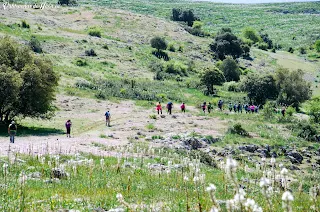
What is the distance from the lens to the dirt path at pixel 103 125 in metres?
25.6

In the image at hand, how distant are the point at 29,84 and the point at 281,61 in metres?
89.7

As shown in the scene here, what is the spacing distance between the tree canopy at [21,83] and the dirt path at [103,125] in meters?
3.42

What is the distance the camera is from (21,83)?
1160 inches

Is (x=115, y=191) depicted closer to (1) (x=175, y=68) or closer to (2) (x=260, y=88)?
(2) (x=260, y=88)

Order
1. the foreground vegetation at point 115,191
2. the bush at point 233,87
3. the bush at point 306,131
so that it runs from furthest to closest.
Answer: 1. the bush at point 233,87
2. the bush at point 306,131
3. the foreground vegetation at point 115,191

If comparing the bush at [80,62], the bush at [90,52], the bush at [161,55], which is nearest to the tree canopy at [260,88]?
the bush at [161,55]

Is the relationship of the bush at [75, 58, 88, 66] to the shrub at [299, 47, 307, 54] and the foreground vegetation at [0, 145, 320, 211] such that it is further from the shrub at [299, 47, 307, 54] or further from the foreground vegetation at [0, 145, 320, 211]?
the shrub at [299, 47, 307, 54]

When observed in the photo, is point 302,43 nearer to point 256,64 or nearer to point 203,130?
point 256,64

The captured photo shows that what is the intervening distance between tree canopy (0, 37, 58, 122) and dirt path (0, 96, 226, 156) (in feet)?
11.2

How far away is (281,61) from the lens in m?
107

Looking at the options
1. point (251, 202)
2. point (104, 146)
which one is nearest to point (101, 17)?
point (104, 146)

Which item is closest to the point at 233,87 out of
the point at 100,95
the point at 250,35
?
the point at 100,95

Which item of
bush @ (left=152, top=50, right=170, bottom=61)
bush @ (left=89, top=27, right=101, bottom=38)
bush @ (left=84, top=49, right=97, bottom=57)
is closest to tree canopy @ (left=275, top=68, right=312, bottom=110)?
bush @ (left=152, top=50, right=170, bottom=61)

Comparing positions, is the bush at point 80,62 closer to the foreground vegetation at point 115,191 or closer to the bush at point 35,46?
the bush at point 35,46
